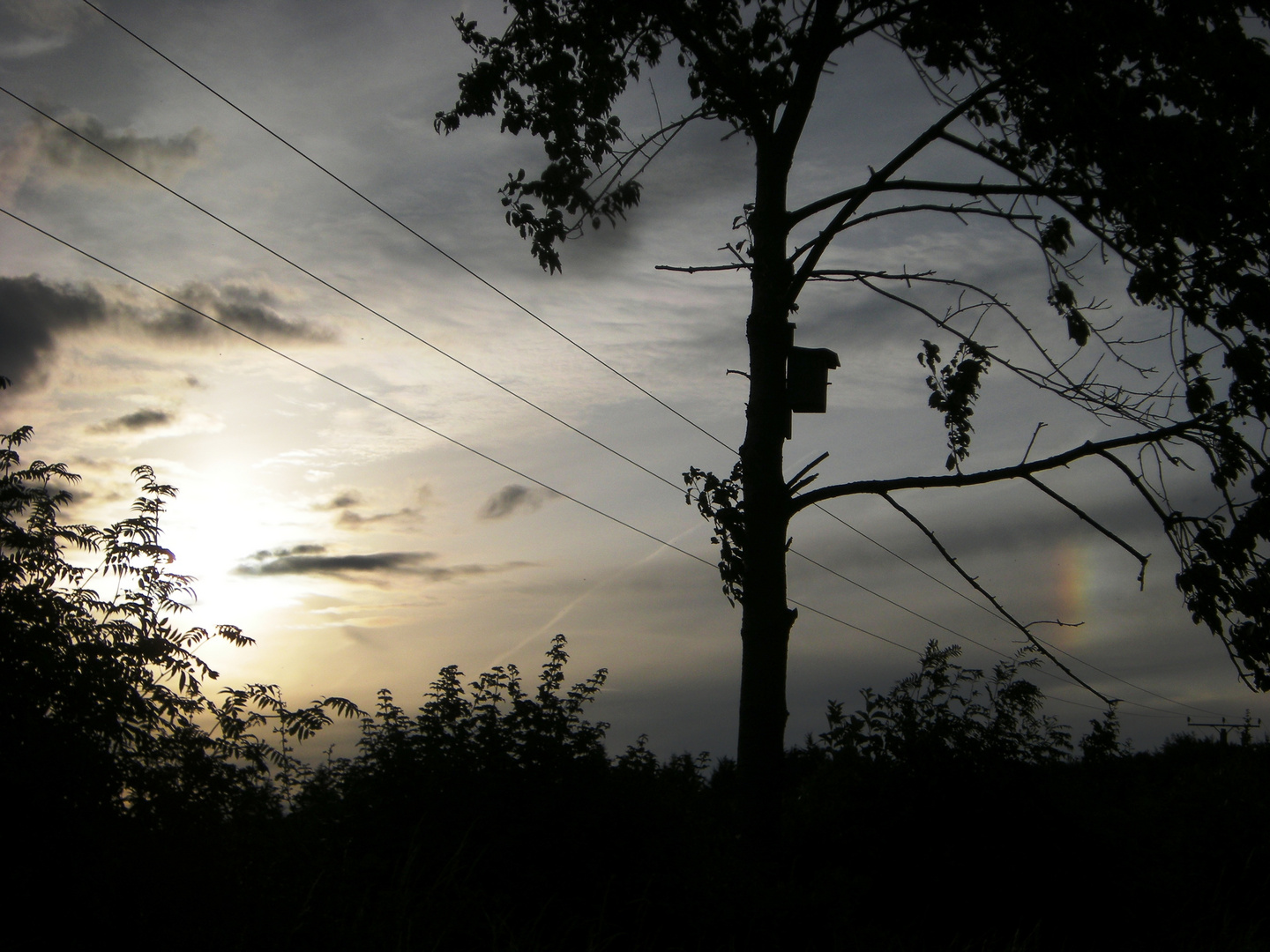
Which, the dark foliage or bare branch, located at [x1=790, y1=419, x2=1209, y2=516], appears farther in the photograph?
bare branch, located at [x1=790, y1=419, x2=1209, y2=516]

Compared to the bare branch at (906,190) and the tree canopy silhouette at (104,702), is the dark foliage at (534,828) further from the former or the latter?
the bare branch at (906,190)

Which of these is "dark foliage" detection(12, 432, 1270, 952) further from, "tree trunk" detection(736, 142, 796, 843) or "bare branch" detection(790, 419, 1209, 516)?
"bare branch" detection(790, 419, 1209, 516)

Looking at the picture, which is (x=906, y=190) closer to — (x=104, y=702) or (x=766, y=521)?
(x=766, y=521)

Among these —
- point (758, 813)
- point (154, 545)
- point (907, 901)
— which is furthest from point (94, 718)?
point (907, 901)

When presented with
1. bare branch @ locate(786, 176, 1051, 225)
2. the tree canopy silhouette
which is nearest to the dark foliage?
the tree canopy silhouette

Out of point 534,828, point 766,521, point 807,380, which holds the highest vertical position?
point 807,380

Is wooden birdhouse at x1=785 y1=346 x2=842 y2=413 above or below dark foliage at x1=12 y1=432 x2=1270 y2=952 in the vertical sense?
above

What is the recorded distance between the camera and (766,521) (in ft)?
33.5

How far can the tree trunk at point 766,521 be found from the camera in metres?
9.70

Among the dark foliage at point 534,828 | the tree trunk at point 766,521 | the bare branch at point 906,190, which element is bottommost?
the dark foliage at point 534,828

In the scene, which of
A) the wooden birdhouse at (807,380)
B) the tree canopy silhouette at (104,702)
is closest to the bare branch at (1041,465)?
the wooden birdhouse at (807,380)

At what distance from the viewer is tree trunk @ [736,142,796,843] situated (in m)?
9.70

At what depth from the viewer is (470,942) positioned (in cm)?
613

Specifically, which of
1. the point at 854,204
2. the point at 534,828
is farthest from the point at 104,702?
the point at 854,204
